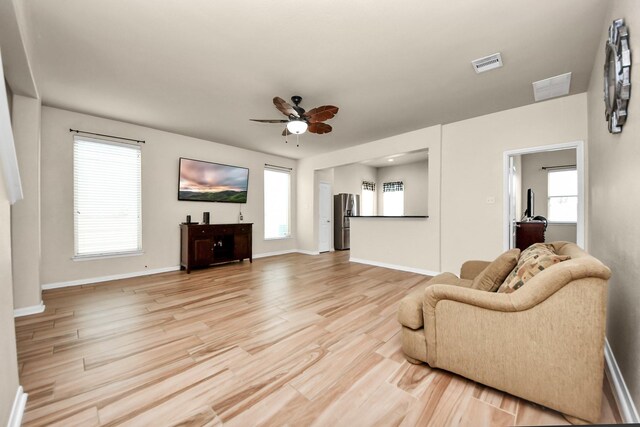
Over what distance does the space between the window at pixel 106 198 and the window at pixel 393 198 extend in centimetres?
694

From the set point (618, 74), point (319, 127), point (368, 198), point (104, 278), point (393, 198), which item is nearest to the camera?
point (618, 74)

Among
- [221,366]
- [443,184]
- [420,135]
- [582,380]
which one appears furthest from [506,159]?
[221,366]

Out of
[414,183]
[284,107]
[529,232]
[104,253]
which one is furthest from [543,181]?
[104,253]

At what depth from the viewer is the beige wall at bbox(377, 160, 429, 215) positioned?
7.85m

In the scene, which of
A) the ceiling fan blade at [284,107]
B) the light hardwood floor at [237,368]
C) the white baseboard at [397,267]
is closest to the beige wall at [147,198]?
the light hardwood floor at [237,368]

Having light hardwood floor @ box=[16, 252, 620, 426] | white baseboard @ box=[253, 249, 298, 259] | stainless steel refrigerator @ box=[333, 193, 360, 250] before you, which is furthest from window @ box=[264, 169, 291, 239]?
light hardwood floor @ box=[16, 252, 620, 426]

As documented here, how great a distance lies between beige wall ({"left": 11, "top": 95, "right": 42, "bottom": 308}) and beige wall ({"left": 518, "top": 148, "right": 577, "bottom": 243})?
8737 mm

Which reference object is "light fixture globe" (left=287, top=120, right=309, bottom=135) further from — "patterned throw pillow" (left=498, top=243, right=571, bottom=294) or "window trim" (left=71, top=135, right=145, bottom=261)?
"window trim" (left=71, top=135, right=145, bottom=261)

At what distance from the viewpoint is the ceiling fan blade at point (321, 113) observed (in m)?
2.93

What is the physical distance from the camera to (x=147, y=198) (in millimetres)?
4617

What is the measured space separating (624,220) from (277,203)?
19.7 feet

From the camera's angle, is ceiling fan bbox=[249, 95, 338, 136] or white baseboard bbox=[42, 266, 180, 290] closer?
ceiling fan bbox=[249, 95, 338, 136]

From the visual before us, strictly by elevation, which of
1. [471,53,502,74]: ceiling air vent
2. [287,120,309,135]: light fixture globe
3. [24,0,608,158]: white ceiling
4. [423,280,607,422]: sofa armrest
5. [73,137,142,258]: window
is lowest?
[423,280,607,422]: sofa armrest

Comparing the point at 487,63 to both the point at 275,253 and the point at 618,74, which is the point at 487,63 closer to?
the point at 618,74
